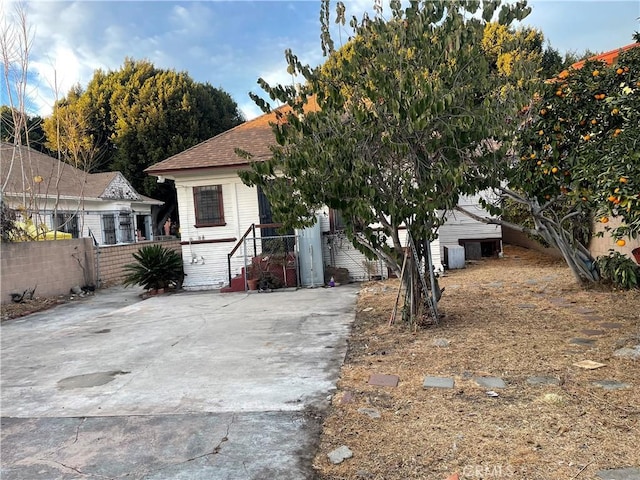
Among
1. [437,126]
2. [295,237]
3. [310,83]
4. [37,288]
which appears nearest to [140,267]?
[37,288]

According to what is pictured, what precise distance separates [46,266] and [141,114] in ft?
49.6

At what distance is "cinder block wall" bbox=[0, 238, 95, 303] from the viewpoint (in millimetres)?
9969

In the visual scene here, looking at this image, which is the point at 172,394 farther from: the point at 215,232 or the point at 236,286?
the point at 215,232

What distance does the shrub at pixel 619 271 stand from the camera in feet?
23.8

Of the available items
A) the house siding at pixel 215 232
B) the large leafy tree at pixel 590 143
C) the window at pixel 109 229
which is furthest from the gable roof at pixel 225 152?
the window at pixel 109 229

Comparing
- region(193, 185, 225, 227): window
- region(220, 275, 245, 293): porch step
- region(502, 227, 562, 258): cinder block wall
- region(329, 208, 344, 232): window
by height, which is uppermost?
region(193, 185, 225, 227): window

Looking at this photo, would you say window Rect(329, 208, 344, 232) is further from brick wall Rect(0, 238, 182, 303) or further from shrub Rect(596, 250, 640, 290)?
brick wall Rect(0, 238, 182, 303)

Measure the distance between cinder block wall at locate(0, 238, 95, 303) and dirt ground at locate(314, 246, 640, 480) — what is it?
319 inches

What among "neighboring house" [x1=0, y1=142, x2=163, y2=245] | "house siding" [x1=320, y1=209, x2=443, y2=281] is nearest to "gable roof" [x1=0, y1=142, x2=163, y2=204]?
"neighboring house" [x1=0, y1=142, x2=163, y2=245]

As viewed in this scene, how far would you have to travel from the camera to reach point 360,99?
17.0 ft

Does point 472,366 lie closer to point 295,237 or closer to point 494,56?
point 494,56

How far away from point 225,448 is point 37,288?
9.78 metres

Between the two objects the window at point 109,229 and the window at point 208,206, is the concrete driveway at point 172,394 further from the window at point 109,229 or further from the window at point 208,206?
the window at point 109,229

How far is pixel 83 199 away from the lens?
16797 mm
